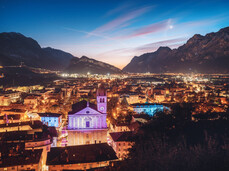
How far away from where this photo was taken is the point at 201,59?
15125cm

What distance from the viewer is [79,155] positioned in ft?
57.3

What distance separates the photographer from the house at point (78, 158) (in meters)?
16.4

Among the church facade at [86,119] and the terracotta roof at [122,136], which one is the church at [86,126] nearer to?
the church facade at [86,119]

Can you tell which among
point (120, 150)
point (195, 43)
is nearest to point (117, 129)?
point (120, 150)

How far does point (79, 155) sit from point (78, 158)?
0.45 meters

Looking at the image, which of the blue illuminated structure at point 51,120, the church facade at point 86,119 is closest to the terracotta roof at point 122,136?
the church facade at point 86,119

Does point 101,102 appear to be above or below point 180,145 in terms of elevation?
above

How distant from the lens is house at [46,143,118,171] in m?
16.4

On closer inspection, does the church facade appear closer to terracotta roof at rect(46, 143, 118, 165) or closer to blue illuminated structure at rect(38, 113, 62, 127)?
terracotta roof at rect(46, 143, 118, 165)

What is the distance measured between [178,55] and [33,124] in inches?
7484

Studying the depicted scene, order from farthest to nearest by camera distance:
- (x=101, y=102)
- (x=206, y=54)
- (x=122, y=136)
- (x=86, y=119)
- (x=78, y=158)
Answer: (x=206, y=54), (x=101, y=102), (x=86, y=119), (x=122, y=136), (x=78, y=158)

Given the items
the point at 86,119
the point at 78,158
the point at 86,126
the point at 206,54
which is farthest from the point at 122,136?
the point at 206,54

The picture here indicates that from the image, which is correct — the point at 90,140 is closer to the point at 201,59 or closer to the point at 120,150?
the point at 120,150

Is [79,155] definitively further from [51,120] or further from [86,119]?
[51,120]
